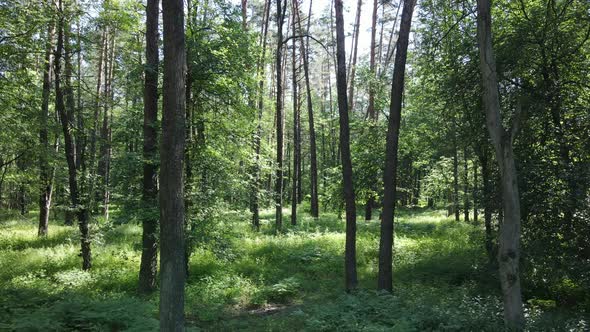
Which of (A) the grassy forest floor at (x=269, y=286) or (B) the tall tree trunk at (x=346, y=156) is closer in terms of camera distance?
(A) the grassy forest floor at (x=269, y=286)

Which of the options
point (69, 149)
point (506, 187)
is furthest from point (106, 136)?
point (506, 187)

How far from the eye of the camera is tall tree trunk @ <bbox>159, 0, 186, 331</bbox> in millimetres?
5215

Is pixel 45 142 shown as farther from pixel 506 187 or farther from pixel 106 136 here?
pixel 506 187

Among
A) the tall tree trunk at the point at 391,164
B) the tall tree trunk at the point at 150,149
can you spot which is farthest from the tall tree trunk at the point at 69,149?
the tall tree trunk at the point at 391,164

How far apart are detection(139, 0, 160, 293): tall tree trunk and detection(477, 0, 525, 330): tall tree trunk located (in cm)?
766

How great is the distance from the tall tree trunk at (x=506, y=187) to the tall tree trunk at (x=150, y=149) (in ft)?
25.1

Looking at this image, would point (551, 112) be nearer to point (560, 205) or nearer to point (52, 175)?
point (560, 205)

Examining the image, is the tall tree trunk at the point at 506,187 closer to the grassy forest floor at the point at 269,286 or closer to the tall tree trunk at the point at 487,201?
the grassy forest floor at the point at 269,286

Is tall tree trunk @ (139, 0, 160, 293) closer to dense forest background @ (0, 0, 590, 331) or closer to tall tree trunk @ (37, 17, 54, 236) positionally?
dense forest background @ (0, 0, 590, 331)

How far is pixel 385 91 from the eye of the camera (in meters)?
18.5

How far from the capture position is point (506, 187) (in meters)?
7.06

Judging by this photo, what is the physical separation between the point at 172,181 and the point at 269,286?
716 centimetres

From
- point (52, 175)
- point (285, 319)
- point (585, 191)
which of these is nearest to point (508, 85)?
point (585, 191)

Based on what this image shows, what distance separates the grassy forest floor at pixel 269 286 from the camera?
23.2 ft
